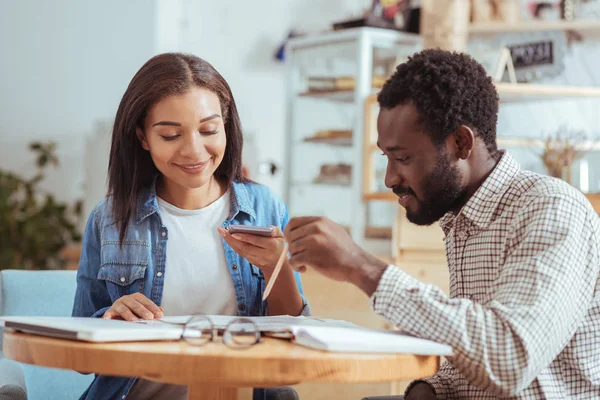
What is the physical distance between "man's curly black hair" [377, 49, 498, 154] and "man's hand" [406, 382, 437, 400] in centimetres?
48

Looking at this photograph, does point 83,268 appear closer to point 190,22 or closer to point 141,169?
point 141,169

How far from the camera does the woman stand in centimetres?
183

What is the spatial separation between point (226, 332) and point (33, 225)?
4787 mm

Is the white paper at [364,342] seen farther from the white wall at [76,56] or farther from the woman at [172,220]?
the white wall at [76,56]

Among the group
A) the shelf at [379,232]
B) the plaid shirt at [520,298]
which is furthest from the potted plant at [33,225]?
the plaid shirt at [520,298]

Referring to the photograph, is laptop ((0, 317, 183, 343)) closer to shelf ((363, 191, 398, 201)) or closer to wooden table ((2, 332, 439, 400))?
wooden table ((2, 332, 439, 400))

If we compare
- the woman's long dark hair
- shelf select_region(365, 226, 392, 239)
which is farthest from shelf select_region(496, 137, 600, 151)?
the woman's long dark hair

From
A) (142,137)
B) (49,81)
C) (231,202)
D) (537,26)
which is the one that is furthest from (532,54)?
(49,81)

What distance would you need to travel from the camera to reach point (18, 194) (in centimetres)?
639

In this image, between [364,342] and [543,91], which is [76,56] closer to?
[543,91]

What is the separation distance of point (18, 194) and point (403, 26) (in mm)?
3300

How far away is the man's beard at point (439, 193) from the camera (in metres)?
1.52

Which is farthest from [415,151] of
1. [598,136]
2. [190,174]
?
[598,136]

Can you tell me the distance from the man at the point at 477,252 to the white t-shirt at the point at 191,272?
0.49 metres
